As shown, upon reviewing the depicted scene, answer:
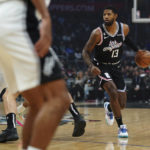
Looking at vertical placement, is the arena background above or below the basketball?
below

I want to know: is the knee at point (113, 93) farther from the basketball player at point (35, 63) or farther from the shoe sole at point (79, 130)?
the basketball player at point (35, 63)

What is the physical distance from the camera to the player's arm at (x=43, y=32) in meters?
2.26

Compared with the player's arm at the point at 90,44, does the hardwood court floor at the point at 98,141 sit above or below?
below

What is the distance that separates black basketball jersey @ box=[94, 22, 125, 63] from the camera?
18.8ft

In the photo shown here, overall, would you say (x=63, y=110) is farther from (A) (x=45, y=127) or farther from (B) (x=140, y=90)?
(B) (x=140, y=90)

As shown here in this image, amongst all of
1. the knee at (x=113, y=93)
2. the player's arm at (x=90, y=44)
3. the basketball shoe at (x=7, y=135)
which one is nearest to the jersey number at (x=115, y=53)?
the player's arm at (x=90, y=44)

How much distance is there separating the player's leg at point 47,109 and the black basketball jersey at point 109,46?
3.41m

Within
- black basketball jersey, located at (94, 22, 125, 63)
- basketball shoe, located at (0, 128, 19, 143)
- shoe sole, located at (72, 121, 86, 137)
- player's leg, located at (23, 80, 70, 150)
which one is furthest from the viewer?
black basketball jersey, located at (94, 22, 125, 63)

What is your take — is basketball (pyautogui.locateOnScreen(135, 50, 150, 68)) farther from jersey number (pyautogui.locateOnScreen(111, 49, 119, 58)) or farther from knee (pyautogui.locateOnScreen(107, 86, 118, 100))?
knee (pyautogui.locateOnScreen(107, 86, 118, 100))

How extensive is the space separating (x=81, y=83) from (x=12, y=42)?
13801 millimetres

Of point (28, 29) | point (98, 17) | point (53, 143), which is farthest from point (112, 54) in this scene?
point (98, 17)

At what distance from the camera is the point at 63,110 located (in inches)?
90.9

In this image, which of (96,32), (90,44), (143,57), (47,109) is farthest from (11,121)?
(47,109)

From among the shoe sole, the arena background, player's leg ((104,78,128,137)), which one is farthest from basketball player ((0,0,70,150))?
the arena background
